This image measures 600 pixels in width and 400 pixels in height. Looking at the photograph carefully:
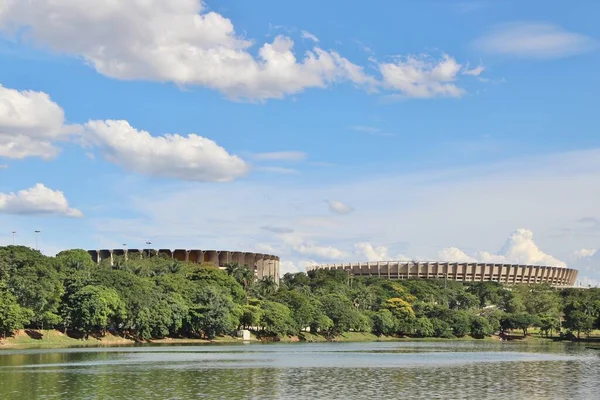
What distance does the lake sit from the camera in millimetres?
61344

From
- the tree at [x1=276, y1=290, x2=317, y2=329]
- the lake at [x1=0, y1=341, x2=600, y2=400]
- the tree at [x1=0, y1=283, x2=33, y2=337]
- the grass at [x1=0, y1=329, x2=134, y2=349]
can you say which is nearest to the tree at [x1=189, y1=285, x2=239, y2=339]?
the grass at [x1=0, y1=329, x2=134, y2=349]

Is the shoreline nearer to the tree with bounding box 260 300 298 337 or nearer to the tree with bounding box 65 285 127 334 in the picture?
the tree with bounding box 260 300 298 337

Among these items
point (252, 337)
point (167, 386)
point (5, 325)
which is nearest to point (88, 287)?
point (5, 325)

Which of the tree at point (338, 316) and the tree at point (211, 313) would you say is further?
the tree at point (338, 316)

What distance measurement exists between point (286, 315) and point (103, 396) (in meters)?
120

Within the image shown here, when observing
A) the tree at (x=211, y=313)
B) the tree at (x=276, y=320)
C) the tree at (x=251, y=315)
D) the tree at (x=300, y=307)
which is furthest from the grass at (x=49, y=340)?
the tree at (x=300, y=307)

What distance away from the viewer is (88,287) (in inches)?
5753

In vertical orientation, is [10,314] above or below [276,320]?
below

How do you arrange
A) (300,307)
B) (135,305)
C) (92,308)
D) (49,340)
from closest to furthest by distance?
(49,340) < (92,308) < (135,305) < (300,307)

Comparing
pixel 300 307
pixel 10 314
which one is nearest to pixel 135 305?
pixel 10 314

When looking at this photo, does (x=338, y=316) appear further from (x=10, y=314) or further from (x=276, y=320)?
(x=10, y=314)

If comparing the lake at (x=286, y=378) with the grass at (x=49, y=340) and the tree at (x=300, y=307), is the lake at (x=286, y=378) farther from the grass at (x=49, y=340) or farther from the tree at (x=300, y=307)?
the tree at (x=300, y=307)

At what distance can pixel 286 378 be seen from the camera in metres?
74.6

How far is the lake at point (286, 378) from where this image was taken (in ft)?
201
